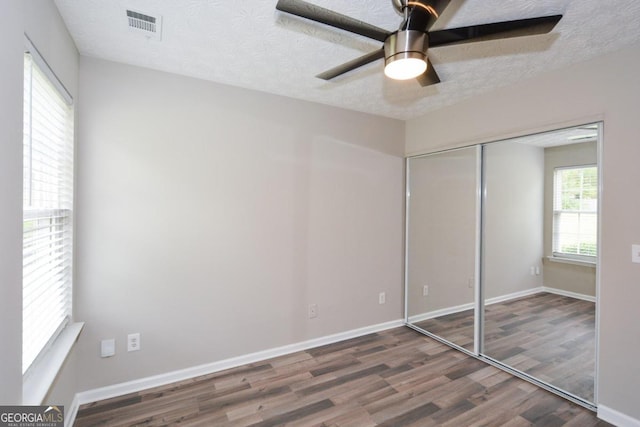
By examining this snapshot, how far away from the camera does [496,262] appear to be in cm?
302

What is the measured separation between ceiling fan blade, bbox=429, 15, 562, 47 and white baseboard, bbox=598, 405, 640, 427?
2487 millimetres

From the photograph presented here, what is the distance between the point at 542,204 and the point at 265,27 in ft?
8.79

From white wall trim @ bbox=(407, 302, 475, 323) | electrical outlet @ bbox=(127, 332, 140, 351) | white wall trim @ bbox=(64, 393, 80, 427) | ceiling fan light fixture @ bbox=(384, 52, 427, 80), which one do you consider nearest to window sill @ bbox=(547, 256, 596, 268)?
white wall trim @ bbox=(407, 302, 475, 323)

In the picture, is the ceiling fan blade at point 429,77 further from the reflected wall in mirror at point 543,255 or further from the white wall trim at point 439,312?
the white wall trim at point 439,312

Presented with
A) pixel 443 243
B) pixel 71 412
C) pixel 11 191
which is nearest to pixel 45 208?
pixel 11 191

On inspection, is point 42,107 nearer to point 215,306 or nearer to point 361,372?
point 215,306

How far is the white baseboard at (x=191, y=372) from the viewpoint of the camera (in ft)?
7.20

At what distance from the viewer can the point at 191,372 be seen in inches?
100

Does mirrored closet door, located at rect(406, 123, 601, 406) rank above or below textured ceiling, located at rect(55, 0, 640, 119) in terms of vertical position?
below

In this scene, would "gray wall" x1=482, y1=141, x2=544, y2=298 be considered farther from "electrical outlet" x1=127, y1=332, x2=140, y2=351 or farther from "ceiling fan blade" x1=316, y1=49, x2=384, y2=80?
"electrical outlet" x1=127, y1=332, x2=140, y2=351

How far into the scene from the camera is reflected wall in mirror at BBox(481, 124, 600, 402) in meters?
2.28

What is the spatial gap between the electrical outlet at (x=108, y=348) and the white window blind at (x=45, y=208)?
1.15 ft

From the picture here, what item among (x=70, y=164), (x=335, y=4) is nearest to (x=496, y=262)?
(x=335, y=4)

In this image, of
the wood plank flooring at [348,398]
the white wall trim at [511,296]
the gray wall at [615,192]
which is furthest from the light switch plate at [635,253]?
the wood plank flooring at [348,398]
